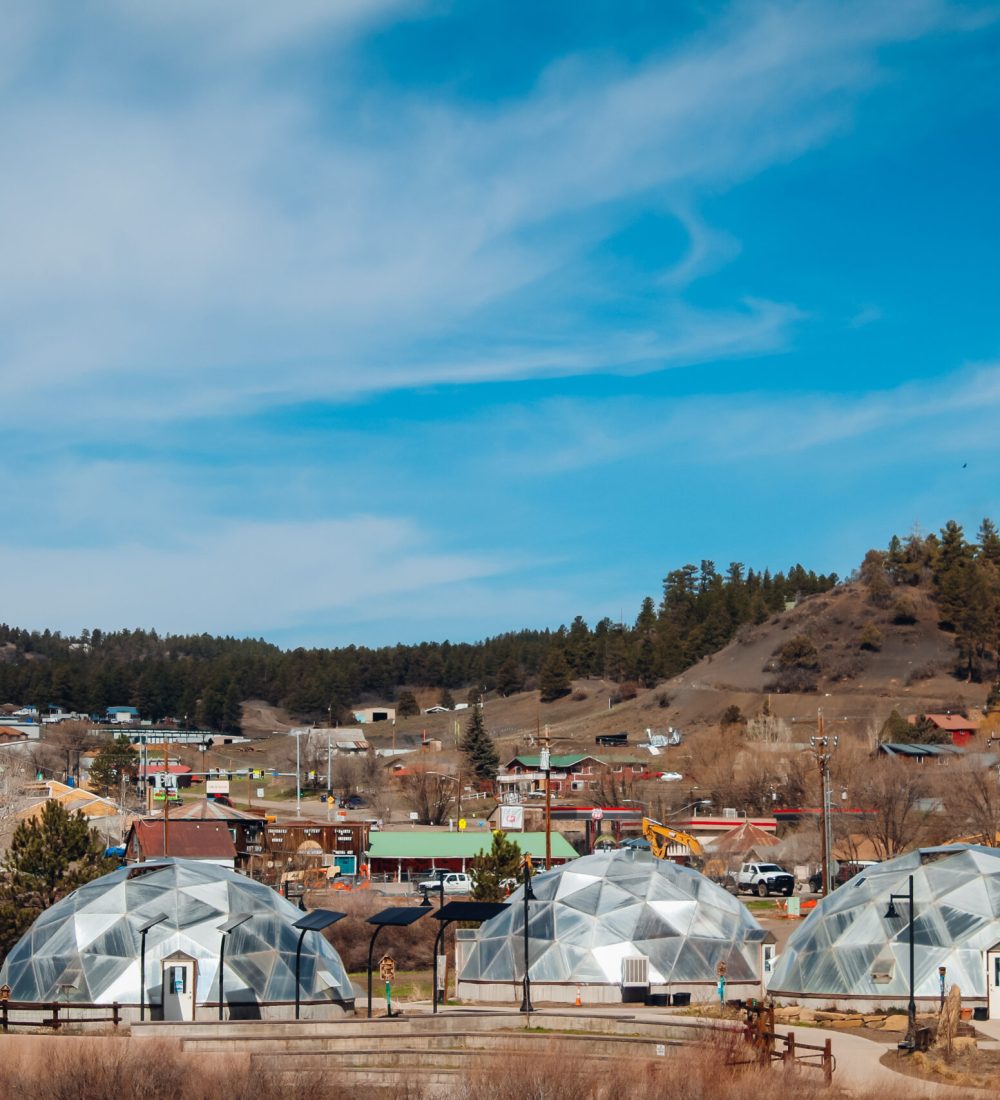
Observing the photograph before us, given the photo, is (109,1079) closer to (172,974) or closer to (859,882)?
(172,974)

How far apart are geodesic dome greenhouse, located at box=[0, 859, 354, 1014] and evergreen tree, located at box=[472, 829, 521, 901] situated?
440 inches

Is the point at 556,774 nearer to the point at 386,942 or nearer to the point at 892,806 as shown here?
the point at 892,806

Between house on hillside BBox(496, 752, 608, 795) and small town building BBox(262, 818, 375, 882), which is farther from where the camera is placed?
house on hillside BBox(496, 752, 608, 795)

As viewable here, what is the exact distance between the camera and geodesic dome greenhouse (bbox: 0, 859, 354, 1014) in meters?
35.6

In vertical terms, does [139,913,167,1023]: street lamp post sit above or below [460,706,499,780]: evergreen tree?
below

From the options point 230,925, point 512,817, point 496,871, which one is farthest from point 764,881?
point 230,925

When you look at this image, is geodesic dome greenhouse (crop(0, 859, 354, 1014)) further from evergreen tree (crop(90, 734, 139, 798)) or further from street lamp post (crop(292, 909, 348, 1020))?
evergreen tree (crop(90, 734, 139, 798))

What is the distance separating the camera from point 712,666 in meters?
196

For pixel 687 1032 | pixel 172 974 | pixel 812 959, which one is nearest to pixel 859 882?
pixel 812 959

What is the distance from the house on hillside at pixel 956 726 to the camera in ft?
450

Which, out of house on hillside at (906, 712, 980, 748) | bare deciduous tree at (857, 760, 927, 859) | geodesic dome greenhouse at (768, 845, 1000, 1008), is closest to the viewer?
geodesic dome greenhouse at (768, 845, 1000, 1008)

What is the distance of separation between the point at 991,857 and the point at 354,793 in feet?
338

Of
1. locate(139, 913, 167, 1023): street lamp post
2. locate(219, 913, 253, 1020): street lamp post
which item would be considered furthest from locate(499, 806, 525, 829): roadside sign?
locate(139, 913, 167, 1023): street lamp post

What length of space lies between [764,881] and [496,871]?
932 inches
